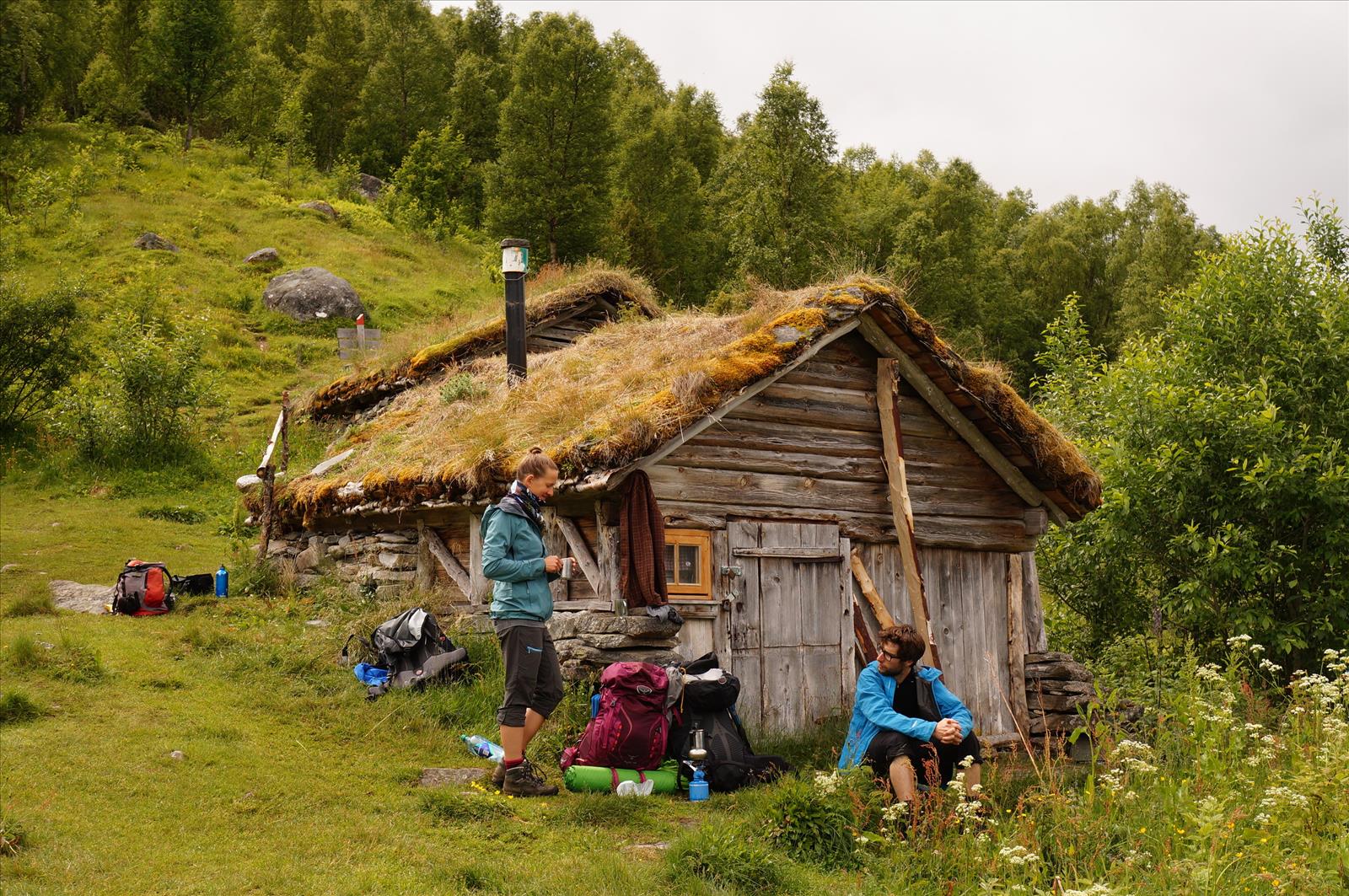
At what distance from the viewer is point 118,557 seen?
14.6 meters

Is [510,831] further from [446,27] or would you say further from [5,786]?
[446,27]

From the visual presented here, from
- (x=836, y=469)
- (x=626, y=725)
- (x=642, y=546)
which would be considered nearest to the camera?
(x=626, y=725)

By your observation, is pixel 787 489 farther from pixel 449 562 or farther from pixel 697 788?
pixel 449 562

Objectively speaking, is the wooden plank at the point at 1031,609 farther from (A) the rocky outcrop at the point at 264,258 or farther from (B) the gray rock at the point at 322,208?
(B) the gray rock at the point at 322,208

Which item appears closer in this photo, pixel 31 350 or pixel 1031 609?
pixel 1031 609

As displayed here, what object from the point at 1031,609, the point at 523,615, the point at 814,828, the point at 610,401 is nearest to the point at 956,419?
the point at 1031,609

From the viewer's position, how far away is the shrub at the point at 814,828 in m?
5.80

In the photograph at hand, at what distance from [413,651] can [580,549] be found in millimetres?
1761

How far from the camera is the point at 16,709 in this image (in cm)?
796

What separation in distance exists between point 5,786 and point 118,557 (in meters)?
8.96

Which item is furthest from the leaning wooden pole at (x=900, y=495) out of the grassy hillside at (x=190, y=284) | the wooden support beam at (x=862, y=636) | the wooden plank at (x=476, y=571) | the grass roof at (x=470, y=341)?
the grassy hillside at (x=190, y=284)

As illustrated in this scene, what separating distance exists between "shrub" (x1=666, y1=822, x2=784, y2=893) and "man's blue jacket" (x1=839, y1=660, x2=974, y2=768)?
1254 mm

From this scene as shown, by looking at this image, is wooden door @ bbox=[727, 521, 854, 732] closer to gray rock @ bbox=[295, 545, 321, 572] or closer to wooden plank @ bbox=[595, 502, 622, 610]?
wooden plank @ bbox=[595, 502, 622, 610]

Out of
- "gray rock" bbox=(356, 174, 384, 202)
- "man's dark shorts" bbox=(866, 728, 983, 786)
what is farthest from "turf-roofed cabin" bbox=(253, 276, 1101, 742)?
"gray rock" bbox=(356, 174, 384, 202)
